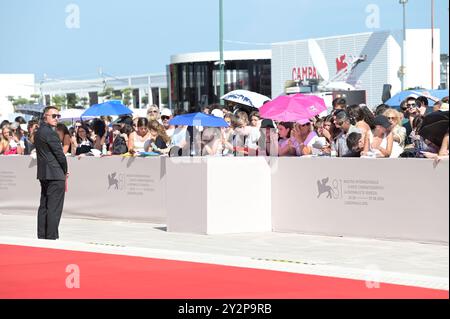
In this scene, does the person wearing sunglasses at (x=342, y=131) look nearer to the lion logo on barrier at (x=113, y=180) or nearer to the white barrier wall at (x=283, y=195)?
the white barrier wall at (x=283, y=195)

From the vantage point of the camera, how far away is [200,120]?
17.2 metres

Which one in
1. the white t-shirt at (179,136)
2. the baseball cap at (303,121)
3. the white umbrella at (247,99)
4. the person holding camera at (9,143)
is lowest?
the person holding camera at (9,143)

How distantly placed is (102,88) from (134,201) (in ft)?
430

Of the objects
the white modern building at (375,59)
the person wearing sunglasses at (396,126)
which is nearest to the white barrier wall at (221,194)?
the person wearing sunglasses at (396,126)

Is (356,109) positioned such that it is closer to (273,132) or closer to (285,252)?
(273,132)

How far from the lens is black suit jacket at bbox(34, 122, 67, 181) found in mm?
14398

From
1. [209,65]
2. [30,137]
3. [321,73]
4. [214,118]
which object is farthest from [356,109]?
[209,65]

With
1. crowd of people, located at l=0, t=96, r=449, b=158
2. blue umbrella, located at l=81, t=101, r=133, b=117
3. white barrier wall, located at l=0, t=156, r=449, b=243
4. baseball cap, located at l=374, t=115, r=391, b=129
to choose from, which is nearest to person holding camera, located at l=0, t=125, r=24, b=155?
crowd of people, located at l=0, t=96, r=449, b=158

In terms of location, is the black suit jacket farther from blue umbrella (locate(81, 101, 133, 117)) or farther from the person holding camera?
the person holding camera

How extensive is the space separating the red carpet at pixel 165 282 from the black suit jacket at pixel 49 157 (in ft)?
8.76

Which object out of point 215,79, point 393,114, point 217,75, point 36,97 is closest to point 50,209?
point 393,114

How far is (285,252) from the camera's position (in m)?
13.1

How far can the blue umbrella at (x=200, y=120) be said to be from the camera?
674 inches

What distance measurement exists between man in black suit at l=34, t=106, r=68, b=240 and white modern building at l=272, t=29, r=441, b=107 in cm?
4333
